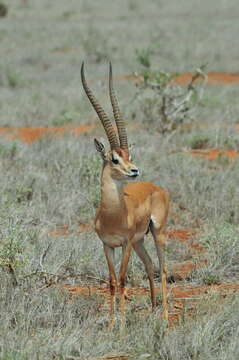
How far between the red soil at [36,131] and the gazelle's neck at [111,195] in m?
6.80

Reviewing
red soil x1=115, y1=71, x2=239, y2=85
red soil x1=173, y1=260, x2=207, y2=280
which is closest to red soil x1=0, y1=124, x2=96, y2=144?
red soil x1=173, y1=260, x2=207, y2=280

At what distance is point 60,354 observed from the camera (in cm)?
458

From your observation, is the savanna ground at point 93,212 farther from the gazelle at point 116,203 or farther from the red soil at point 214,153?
the gazelle at point 116,203

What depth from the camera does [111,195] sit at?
5.42 metres

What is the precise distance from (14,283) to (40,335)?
1004mm

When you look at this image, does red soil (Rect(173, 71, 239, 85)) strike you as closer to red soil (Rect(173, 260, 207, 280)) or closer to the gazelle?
red soil (Rect(173, 260, 207, 280))

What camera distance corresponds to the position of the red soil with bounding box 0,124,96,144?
12.6 metres

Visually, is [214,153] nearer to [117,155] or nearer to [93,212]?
[93,212]

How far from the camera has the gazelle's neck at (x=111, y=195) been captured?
540cm

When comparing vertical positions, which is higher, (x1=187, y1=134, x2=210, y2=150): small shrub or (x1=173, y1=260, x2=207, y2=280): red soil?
(x1=173, y1=260, x2=207, y2=280): red soil

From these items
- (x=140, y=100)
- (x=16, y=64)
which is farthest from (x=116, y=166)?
(x=16, y=64)

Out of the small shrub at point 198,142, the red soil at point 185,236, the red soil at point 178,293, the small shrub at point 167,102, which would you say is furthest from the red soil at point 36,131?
the red soil at point 178,293

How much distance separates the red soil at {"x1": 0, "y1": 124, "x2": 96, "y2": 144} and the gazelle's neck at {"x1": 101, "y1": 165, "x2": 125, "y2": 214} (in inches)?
268

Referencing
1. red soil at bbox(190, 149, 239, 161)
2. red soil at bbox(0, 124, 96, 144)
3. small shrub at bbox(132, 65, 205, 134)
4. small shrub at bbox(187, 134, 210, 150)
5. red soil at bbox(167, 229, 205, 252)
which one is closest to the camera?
red soil at bbox(167, 229, 205, 252)
